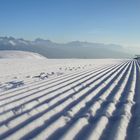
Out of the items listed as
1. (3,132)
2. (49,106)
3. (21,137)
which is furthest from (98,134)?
(49,106)

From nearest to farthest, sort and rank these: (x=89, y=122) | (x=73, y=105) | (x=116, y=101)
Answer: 1. (x=89, y=122)
2. (x=73, y=105)
3. (x=116, y=101)

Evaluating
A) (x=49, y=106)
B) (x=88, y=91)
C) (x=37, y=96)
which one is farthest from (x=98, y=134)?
(x=88, y=91)

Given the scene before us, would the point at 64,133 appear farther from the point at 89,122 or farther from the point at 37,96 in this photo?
the point at 37,96

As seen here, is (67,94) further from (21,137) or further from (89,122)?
(21,137)

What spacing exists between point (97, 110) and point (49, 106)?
0.94 m

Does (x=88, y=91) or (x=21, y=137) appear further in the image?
(x=88, y=91)

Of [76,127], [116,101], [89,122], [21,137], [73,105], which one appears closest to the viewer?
[21,137]

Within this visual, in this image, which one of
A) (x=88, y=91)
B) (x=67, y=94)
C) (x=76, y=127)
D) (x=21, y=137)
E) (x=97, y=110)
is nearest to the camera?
(x=21, y=137)

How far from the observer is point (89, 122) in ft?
14.8

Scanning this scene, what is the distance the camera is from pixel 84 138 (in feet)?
12.1

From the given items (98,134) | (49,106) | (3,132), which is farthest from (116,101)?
(3,132)

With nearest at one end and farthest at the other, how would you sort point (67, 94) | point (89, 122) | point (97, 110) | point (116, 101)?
point (89, 122)
point (97, 110)
point (116, 101)
point (67, 94)

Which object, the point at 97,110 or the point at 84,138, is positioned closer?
the point at 84,138

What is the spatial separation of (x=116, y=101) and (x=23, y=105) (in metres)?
2.04
